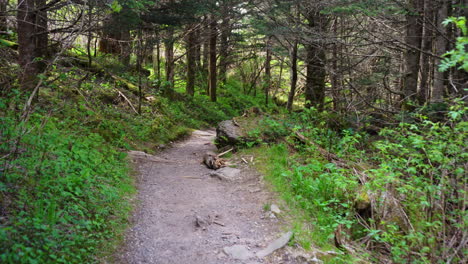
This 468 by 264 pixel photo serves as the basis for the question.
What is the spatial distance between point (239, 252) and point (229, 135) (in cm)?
557

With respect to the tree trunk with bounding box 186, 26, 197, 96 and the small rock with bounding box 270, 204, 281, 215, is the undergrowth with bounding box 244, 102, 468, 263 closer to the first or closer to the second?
the small rock with bounding box 270, 204, 281, 215

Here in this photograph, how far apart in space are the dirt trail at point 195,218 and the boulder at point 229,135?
1.76 metres

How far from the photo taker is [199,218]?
5230 millimetres

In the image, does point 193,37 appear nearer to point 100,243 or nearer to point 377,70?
point 377,70

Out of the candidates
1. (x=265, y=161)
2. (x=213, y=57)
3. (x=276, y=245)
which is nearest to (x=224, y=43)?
(x=213, y=57)

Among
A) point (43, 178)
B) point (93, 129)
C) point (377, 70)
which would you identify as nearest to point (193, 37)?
point (377, 70)

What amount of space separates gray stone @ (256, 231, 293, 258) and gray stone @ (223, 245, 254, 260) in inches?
5.7

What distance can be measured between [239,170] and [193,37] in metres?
12.1

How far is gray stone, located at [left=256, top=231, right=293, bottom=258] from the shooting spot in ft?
14.4

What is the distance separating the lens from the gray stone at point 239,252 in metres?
4.34

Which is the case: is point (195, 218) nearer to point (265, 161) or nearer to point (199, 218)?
point (199, 218)

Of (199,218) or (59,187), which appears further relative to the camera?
(199,218)

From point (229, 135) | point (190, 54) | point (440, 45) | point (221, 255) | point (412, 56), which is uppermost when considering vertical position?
point (190, 54)

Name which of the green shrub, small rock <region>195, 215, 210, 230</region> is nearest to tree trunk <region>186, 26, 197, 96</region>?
the green shrub
